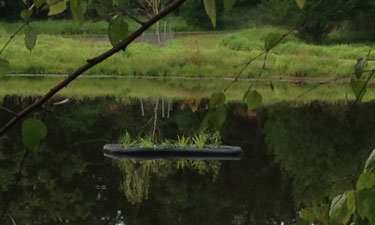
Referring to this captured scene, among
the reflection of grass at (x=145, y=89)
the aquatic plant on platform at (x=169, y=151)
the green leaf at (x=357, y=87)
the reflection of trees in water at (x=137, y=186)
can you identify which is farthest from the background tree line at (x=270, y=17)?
the green leaf at (x=357, y=87)

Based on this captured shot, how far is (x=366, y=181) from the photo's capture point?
0.67 meters

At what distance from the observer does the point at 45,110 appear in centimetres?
58

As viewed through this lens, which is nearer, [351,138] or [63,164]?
[63,164]

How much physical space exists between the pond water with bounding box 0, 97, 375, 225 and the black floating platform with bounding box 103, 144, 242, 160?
0.12 m

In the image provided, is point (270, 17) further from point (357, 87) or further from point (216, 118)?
point (216, 118)

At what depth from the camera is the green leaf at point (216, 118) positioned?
25.9 inches

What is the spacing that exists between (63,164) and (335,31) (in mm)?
21004

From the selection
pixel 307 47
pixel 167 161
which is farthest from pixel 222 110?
pixel 307 47

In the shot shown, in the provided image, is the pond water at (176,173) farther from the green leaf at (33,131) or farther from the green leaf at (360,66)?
the green leaf at (33,131)

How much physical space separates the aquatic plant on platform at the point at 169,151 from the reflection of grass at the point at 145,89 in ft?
16.4

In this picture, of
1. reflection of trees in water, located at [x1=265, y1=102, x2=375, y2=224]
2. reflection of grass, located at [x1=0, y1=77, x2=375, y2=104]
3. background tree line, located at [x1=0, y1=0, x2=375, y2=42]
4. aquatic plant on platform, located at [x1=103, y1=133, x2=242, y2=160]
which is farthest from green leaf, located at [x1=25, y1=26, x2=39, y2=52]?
background tree line, located at [x1=0, y1=0, x2=375, y2=42]

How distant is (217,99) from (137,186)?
7396mm

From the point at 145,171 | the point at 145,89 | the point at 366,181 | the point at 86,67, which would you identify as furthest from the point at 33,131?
the point at 145,89

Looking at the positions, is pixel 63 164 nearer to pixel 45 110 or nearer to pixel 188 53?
pixel 45 110
